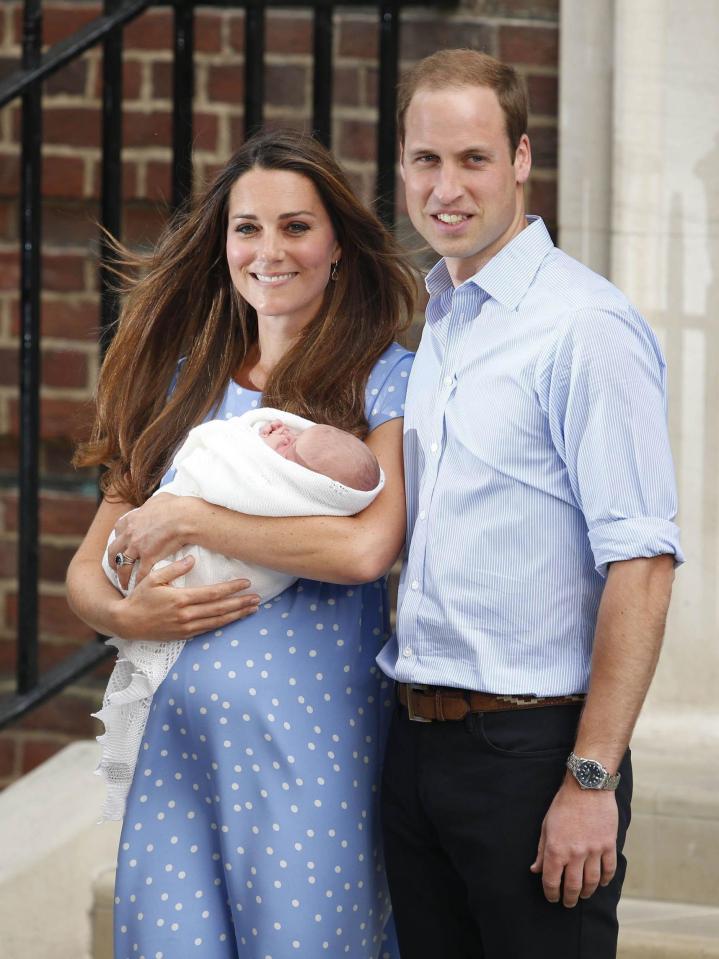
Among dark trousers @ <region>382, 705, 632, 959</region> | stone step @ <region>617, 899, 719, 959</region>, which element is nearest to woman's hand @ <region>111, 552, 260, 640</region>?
dark trousers @ <region>382, 705, 632, 959</region>

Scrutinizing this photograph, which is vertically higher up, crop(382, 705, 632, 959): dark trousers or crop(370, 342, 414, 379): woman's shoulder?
crop(370, 342, 414, 379): woman's shoulder

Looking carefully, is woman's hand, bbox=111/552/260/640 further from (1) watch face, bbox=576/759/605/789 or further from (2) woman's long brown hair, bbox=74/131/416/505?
(1) watch face, bbox=576/759/605/789

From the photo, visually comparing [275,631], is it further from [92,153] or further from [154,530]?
[92,153]

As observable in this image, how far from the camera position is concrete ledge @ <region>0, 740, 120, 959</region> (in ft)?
8.71

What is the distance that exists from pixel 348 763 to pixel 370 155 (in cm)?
162

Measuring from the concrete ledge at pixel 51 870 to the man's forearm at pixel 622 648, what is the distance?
1310mm

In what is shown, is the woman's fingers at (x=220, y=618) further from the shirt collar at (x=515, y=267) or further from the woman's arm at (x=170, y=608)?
the shirt collar at (x=515, y=267)

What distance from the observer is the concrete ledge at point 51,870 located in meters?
2.66

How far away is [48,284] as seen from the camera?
3.31 metres

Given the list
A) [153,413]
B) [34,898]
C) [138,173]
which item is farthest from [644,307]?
[34,898]

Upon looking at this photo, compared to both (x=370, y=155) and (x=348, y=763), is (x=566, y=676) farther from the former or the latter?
(x=370, y=155)

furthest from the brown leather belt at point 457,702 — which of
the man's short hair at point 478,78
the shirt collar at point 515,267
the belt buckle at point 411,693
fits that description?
the man's short hair at point 478,78

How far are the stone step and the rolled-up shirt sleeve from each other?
1.00 metres

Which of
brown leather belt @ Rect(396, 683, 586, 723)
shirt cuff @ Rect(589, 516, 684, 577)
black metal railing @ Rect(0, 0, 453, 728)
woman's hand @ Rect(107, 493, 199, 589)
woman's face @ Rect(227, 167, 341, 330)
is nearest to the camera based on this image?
shirt cuff @ Rect(589, 516, 684, 577)
